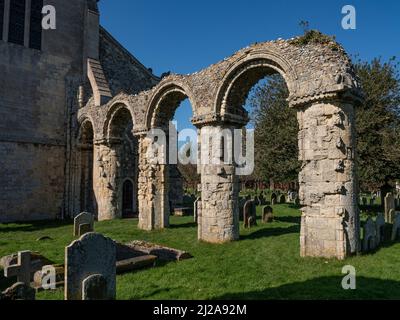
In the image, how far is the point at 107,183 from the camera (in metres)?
15.5

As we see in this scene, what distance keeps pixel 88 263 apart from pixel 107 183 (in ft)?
36.2

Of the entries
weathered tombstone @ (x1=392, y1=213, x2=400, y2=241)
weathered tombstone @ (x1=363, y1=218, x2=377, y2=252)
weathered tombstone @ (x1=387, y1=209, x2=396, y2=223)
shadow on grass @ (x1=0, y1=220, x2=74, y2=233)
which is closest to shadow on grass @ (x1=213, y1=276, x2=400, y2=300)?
weathered tombstone @ (x1=363, y1=218, x2=377, y2=252)

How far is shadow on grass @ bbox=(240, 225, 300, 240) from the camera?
10.5 meters

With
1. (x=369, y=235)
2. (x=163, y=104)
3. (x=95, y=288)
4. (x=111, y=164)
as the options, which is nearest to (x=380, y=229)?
(x=369, y=235)

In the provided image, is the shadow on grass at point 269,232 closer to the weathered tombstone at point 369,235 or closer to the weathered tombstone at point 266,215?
the weathered tombstone at point 266,215

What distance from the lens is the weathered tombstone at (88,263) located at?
471 centimetres

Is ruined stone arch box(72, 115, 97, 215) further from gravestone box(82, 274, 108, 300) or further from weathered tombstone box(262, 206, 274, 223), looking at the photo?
gravestone box(82, 274, 108, 300)

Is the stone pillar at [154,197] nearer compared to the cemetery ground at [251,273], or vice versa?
the cemetery ground at [251,273]

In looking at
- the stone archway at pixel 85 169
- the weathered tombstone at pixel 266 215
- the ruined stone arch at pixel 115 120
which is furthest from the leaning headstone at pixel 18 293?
the stone archway at pixel 85 169

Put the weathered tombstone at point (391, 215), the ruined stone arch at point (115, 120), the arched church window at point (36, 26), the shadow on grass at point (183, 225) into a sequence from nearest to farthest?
1. the weathered tombstone at point (391, 215)
2. the shadow on grass at point (183, 225)
3. the ruined stone arch at point (115, 120)
4. the arched church window at point (36, 26)

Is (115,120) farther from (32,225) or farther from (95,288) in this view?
(95,288)

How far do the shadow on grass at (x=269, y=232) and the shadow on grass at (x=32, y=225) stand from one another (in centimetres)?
946

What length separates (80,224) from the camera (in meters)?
11.1
